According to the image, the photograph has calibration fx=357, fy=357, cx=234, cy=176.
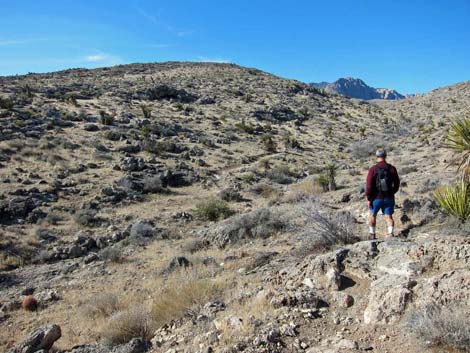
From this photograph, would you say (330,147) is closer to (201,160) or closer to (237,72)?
(201,160)

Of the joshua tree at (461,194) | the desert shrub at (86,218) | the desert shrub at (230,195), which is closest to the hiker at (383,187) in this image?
the joshua tree at (461,194)

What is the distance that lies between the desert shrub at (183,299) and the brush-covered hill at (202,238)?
0.11 feet

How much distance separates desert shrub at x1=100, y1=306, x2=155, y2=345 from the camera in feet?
17.2

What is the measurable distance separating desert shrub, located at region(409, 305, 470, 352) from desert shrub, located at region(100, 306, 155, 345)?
12.0 ft

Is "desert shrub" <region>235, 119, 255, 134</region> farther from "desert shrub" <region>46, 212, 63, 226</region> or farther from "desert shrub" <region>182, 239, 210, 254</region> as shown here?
"desert shrub" <region>182, 239, 210, 254</region>

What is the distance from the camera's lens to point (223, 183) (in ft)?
59.2

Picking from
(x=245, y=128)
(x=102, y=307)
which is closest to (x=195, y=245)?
(x=102, y=307)

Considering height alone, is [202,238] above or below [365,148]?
below

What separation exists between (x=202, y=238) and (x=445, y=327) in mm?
7892

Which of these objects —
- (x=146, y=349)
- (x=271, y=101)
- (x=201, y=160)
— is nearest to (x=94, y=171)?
(x=201, y=160)

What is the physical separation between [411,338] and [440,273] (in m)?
1.18

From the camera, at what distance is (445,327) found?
135 inches

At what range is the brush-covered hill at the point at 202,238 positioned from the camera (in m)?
4.55

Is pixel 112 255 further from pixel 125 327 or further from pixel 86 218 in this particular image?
pixel 125 327
